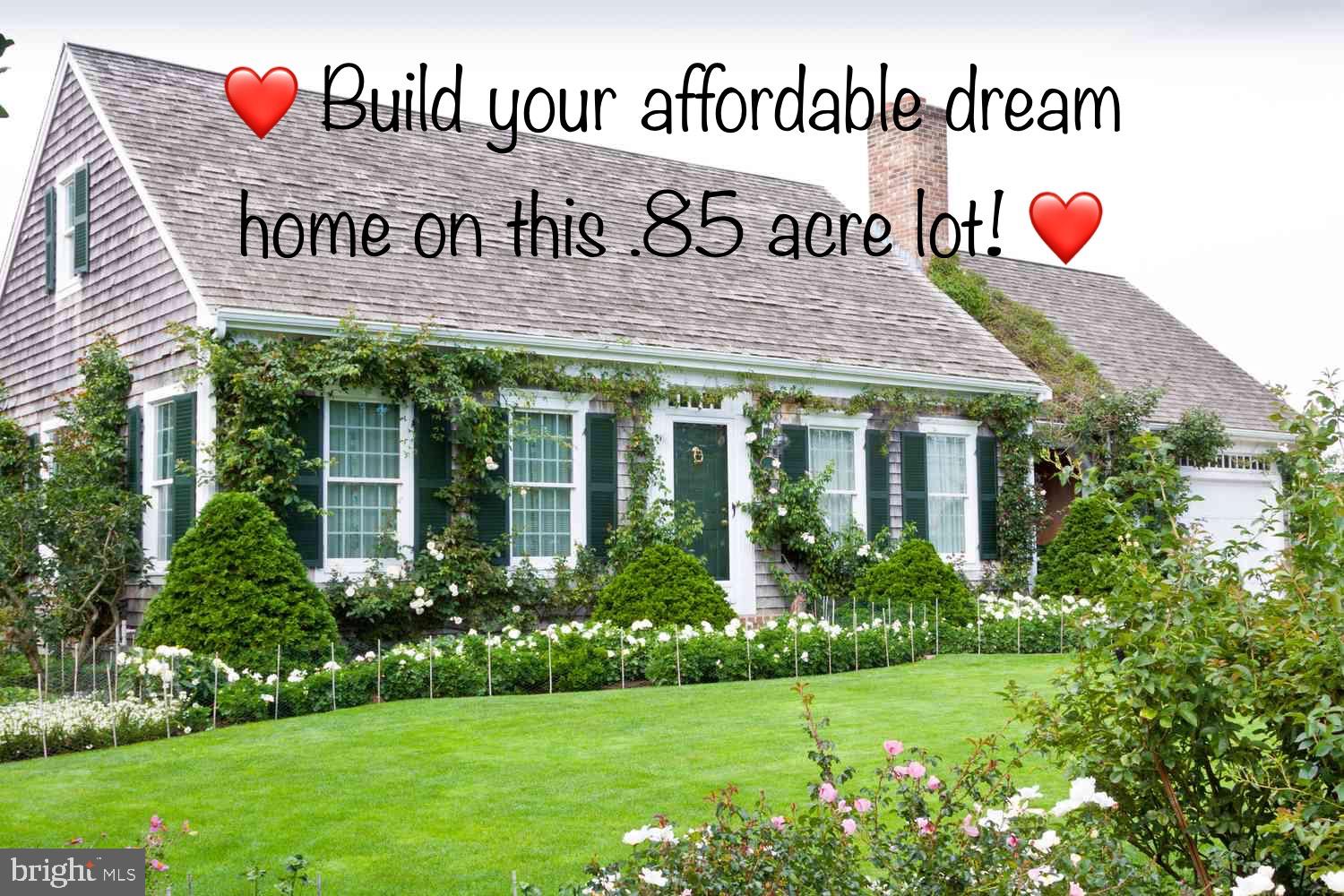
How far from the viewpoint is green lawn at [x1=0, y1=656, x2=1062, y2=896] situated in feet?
18.7

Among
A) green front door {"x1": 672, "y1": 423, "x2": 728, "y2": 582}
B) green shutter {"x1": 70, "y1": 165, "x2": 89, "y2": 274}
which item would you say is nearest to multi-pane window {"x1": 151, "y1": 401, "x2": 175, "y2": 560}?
green shutter {"x1": 70, "y1": 165, "x2": 89, "y2": 274}

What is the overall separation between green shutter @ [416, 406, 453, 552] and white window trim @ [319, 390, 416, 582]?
0.06m

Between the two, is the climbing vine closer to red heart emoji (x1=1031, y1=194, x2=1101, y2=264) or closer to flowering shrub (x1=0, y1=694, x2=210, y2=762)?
red heart emoji (x1=1031, y1=194, x2=1101, y2=264)

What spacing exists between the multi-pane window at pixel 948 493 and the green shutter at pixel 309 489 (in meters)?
7.61

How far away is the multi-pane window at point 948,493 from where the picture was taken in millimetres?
16531

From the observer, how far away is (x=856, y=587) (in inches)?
582

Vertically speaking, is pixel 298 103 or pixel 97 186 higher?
pixel 298 103

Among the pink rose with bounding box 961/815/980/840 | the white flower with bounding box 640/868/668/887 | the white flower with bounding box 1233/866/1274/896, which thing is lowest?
the white flower with bounding box 640/868/668/887

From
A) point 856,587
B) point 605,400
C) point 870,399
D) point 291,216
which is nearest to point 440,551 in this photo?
point 605,400

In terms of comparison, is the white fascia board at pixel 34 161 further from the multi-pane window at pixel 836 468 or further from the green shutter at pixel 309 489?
the multi-pane window at pixel 836 468

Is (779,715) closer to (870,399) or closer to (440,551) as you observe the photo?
(440,551)

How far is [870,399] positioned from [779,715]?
7.40 meters

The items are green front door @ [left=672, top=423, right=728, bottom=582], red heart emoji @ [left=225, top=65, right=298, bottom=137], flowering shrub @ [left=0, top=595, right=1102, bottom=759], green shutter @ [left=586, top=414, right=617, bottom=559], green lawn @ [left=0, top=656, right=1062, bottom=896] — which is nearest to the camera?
green lawn @ [left=0, top=656, right=1062, bottom=896]

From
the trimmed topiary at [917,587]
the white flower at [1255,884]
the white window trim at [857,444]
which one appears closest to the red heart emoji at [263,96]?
the white window trim at [857,444]
